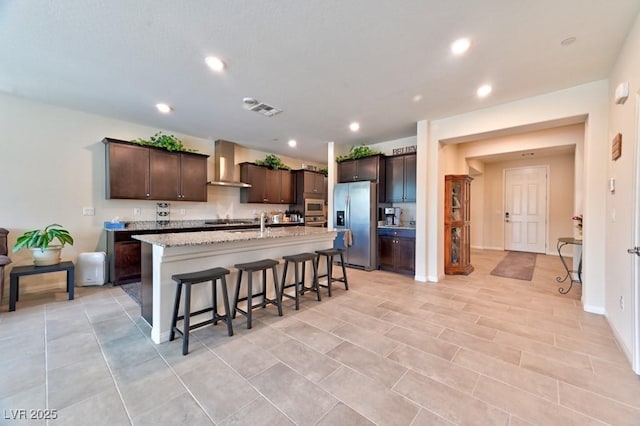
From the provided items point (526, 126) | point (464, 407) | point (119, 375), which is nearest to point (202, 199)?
point (119, 375)

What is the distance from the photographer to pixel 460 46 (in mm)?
2389

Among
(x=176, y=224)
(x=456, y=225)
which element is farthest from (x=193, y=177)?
(x=456, y=225)

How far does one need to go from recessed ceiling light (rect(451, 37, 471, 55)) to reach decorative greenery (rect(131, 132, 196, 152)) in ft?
15.0

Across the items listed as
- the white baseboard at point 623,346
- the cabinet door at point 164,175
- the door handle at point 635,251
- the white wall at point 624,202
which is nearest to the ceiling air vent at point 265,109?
the cabinet door at point 164,175

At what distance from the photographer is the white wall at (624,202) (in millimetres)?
2082

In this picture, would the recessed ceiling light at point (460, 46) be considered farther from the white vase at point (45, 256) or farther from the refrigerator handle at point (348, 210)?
the white vase at point (45, 256)

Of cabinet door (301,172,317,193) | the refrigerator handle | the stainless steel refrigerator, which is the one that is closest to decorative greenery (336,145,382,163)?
the stainless steel refrigerator

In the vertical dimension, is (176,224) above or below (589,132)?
below

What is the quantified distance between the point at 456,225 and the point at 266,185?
13.8 feet

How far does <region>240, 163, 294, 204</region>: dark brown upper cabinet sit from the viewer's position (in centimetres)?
611

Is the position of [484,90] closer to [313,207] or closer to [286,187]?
[313,207]

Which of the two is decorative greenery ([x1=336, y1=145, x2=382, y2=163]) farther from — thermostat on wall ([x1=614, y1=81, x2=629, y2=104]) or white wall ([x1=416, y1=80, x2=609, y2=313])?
thermostat on wall ([x1=614, y1=81, x2=629, y2=104])

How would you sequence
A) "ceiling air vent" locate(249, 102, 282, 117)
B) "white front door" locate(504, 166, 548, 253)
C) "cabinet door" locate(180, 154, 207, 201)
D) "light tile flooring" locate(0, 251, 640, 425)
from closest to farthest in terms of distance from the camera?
"light tile flooring" locate(0, 251, 640, 425), "ceiling air vent" locate(249, 102, 282, 117), "cabinet door" locate(180, 154, 207, 201), "white front door" locate(504, 166, 548, 253)

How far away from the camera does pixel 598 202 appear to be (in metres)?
3.05
